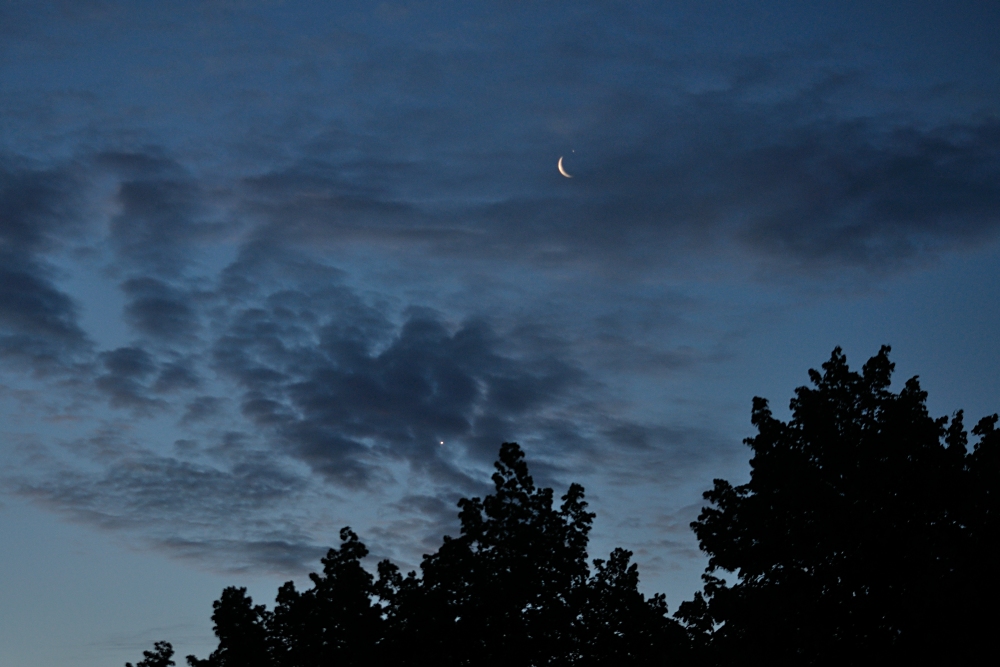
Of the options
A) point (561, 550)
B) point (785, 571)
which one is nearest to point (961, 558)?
point (785, 571)

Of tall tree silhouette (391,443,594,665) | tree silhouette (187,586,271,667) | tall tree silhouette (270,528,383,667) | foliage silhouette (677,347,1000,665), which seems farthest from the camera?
tree silhouette (187,586,271,667)

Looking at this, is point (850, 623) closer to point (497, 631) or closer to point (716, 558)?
point (716, 558)

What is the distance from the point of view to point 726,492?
3922 centimetres

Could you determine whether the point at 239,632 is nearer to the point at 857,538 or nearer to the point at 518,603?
the point at 518,603

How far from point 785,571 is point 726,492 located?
12.7ft

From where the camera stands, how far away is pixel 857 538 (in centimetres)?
3541

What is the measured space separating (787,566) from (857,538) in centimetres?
268

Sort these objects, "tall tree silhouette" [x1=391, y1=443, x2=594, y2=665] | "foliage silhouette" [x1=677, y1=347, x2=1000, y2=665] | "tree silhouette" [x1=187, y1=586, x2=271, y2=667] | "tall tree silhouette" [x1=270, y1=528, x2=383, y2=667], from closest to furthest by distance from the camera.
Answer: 1. "foliage silhouette" [x1=677, y1=347, x2=1000, y2=665]
2. "tall tree silhouette" [x1=391, y1=443, x2=594, y2=665]
3. "tall tree silhouette" [x1=270, y1=528, x2=383, y2=667]
4. "tree silhouette" [x1=187, y1=586, x2=271, y2=667]

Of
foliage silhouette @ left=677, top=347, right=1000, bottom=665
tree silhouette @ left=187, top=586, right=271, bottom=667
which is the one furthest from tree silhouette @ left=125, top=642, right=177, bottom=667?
foliage silhouette @ left=677, top=347, right=1000, bottom=665

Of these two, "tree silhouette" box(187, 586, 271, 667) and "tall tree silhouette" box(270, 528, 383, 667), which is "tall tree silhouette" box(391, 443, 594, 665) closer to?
"tall tree silhouette" box(270, 528, 383, 667)

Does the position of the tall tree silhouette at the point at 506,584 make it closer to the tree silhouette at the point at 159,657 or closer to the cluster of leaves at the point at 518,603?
the cluster of leaves at the point at 518,603

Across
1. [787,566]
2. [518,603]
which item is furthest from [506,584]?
[787,566]

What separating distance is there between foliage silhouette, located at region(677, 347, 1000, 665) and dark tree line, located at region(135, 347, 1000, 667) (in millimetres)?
53

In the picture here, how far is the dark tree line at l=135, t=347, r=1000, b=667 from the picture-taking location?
3422 centimetres
